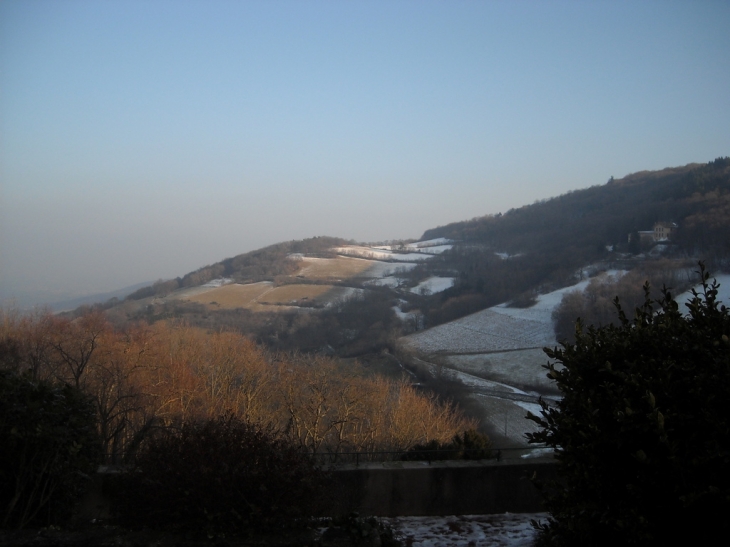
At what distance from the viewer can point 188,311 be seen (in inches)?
4080

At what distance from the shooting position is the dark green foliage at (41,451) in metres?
4.74

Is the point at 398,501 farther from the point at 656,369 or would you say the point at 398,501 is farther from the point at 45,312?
the point at 45,312

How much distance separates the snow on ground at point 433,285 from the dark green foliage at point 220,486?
4994 inches

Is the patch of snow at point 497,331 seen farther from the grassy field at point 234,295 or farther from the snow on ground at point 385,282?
the snow on ground at point 385,282

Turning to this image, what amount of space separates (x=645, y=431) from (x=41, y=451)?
4.83 metres

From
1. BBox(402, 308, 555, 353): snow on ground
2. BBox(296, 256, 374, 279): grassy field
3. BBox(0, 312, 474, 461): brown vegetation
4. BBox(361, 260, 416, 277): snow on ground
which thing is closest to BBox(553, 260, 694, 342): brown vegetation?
BBox(402, 308, 555, 353): snow on ground

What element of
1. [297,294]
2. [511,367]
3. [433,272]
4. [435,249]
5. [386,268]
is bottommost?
[511,367]

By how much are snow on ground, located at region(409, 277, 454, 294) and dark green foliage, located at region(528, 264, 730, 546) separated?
127047 millimetres

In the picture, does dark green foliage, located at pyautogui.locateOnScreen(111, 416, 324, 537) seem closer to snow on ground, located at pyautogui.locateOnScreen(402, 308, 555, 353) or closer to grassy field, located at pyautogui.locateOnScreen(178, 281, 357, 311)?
snow on ground, located at pyautogui.locateOnScreen(402, 308, 555, 353)

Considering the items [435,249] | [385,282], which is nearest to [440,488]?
[385,282]

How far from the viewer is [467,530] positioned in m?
6.15

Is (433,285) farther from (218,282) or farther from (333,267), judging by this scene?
(218,282)

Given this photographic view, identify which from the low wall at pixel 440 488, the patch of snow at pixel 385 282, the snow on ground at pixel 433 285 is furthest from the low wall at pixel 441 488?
the patch of snow at pixel 385 282

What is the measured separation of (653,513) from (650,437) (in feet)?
1.60
